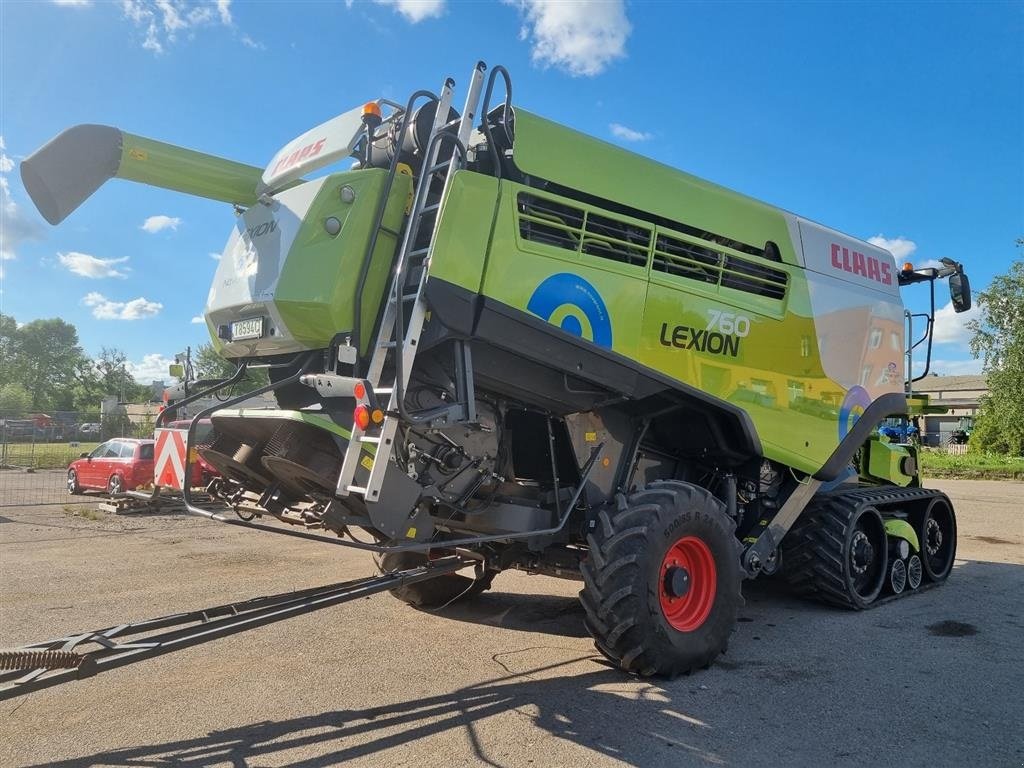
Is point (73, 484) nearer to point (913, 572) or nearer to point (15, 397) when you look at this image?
point (913, 572)

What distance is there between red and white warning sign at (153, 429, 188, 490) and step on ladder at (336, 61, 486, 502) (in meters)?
2.32

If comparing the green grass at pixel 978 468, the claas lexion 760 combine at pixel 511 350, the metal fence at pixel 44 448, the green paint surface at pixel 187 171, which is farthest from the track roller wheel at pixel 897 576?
the green grass at pixel 978 468

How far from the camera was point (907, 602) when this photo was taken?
287 inches

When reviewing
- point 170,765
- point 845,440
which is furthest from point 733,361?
point 170,765

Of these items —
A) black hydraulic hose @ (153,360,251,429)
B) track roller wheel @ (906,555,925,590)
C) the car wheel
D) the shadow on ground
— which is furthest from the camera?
the car wheel

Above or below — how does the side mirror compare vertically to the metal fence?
above

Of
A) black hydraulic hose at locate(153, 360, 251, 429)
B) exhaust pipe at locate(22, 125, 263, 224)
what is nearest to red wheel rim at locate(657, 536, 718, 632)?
black hydraulic hose at locate(153, 360, 251, 429)

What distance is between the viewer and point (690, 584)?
514cm

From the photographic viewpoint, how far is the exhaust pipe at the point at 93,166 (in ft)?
14.2

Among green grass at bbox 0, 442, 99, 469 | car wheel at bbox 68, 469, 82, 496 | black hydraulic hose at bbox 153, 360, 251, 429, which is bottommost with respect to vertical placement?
green grass at bbox 0, 442, 99, 469

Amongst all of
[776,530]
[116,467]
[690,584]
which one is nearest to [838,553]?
[776,530]

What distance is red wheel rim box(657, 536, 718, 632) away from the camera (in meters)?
4.96

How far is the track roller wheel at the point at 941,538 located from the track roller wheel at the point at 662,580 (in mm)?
4412

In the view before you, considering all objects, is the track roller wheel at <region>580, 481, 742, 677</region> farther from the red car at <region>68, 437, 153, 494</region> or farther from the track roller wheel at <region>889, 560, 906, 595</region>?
the red car at <region>68, 437, 153, 494</region>
